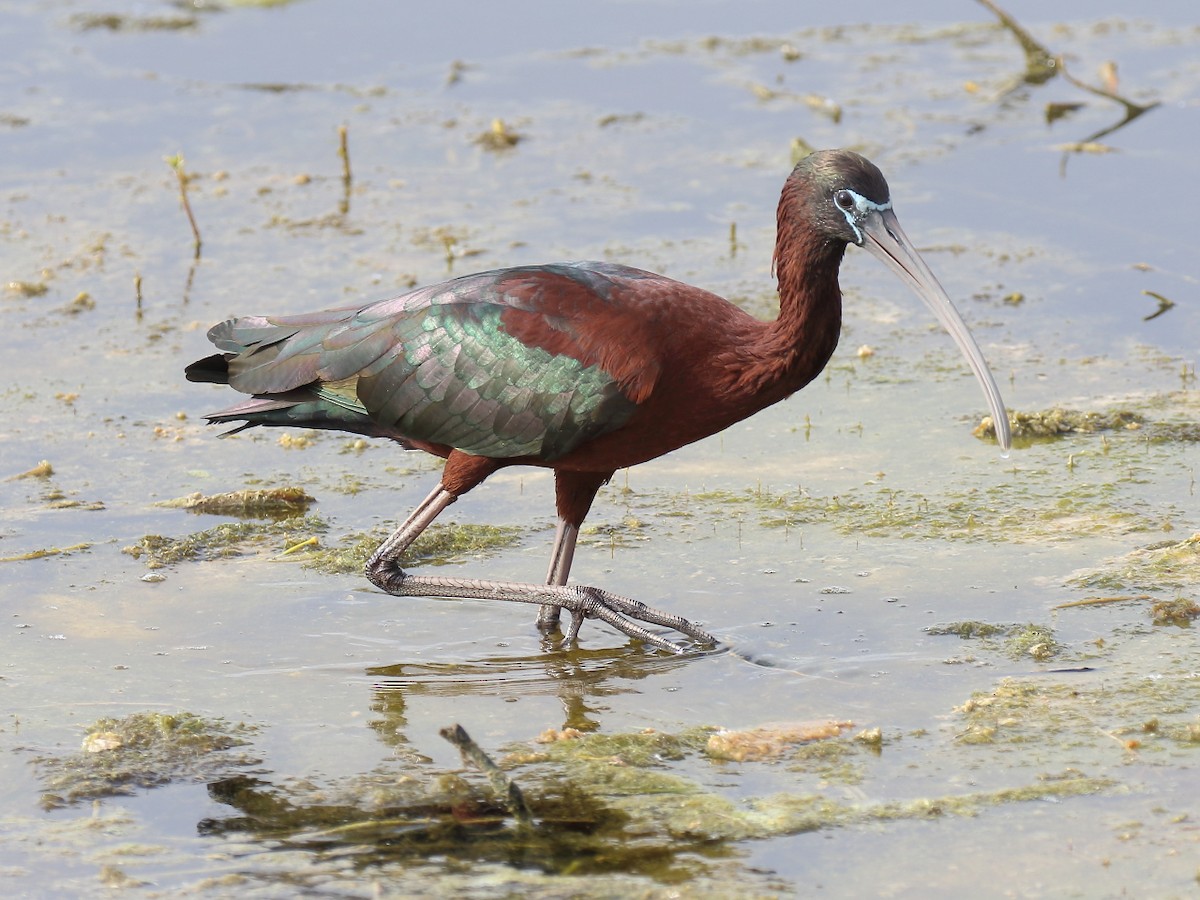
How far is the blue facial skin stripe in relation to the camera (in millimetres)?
5992

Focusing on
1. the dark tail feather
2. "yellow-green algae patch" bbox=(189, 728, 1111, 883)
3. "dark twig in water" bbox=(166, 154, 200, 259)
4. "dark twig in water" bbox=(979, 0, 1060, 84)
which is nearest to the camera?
"yellow-green algae patch" bbox=(189, 728, 1111, 883)

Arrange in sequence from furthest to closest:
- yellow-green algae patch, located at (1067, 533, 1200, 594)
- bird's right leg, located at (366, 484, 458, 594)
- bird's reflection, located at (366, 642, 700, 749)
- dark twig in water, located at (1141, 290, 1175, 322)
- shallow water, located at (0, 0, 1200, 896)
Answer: dark twig in water, located at (1141, 290, 1175, 322)
bird's right leg, located at (366, 484, 458, 594)
yellow-green algae patch, located at (1067, 533, 1200, 594)
bird's reflection, located at (366, 642, 700, 749)
shallow water, located at (0, 0, 1200, 896)

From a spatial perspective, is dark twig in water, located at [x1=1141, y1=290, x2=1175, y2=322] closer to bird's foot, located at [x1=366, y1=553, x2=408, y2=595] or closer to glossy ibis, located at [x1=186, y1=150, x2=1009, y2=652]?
glossy ibis, located at [x1=186, y1=150, x2=1009, y2=652]

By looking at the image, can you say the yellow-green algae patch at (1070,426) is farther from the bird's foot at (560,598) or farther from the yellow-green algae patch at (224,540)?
the yellow-green algae patch at (224,540)

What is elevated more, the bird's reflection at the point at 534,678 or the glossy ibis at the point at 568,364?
the glossy ibis at the point at 568,364

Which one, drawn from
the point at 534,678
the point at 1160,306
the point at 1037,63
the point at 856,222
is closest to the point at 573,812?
the point at 534,678

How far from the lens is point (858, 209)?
19.7 ft

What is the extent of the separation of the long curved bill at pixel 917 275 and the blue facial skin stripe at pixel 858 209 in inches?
0.4

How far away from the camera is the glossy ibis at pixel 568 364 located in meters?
6.06

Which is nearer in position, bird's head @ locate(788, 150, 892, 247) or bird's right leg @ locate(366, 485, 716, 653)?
bird's head @ locate(788, 150, 892, 247)

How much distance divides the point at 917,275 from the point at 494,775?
227 cm

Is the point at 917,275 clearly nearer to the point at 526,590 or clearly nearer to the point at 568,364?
the point at 568,364

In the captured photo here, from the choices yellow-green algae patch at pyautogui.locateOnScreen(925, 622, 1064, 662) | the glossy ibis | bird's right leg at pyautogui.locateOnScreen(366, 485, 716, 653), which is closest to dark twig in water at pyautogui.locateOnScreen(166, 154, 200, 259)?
the glossy ibis

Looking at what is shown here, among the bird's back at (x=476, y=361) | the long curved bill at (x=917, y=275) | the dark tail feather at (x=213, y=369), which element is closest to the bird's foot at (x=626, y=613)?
the bird's back at (x=476, y=361)
